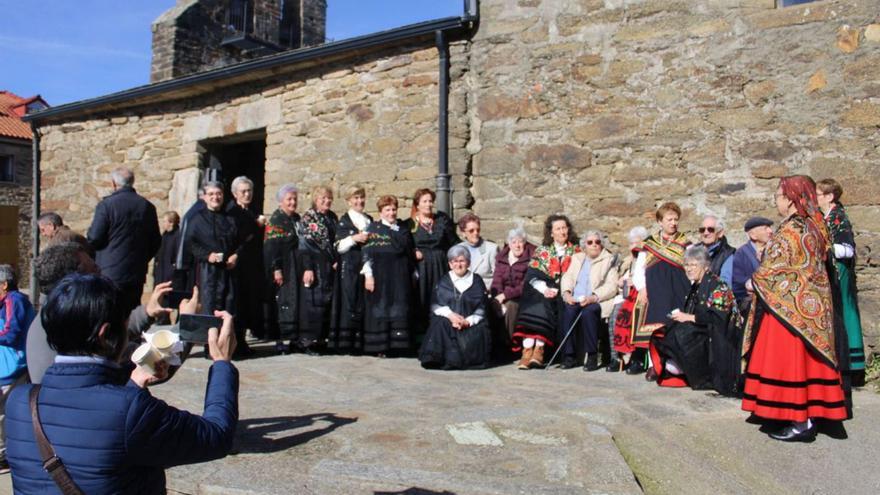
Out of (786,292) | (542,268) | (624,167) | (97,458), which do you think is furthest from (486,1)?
(97,458)

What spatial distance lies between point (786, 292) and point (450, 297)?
9.17 feet

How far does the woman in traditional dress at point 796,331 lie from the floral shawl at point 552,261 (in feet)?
7.39

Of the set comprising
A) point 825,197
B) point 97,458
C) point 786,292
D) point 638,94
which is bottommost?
point 97,458

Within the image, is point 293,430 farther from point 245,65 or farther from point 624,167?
point 245,65

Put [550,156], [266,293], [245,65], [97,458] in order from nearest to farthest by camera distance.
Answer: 1. [97,458]
2. [550,156]
3. [266,293]
4. [245,65]

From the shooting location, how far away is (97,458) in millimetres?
1830

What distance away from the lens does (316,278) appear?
22.5 ft

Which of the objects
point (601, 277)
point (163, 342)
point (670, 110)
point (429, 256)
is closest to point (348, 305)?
point (429, 256)

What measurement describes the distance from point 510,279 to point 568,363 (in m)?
0.90

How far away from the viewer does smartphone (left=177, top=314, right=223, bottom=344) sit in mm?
2332

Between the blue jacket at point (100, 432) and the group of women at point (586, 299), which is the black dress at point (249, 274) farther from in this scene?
the blue jacket at point (100, 432)

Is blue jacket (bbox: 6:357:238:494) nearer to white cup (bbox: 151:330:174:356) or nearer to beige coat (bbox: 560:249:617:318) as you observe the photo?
white cup (bbox: 151:330:174:356)

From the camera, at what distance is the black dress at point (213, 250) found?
238 inches

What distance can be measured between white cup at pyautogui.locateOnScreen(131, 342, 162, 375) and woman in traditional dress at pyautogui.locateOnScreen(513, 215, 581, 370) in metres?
4.16
